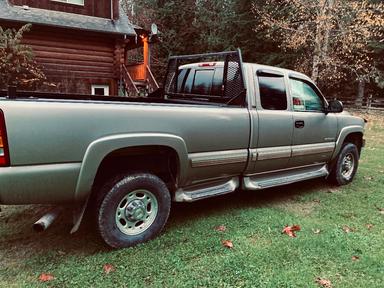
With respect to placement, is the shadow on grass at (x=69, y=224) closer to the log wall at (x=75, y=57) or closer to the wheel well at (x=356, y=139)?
the wheel well at (x=356, y=139)

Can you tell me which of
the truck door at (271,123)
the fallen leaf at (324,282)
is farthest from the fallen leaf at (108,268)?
the truck door at (271,123)

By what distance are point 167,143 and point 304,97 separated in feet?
8.54

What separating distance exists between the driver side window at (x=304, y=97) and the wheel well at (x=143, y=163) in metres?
2.09

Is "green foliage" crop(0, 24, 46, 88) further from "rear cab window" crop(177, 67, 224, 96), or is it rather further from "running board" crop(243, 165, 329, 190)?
"running board" crop(243, 165, 329, 190)

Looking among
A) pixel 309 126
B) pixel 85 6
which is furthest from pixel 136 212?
pixel 85 6

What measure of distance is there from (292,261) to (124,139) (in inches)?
74.5

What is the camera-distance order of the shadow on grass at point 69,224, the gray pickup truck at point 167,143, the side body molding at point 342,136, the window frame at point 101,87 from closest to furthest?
the gray pickup truck at point 167,143, the shadow on grass at point 69,224, the side body molding at point 342,136, the window frame at point 101,87

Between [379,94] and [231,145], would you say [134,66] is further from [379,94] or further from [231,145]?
[379,94]

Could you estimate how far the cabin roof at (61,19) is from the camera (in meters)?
11.5

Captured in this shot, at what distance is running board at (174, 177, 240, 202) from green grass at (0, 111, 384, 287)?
35 centimetres

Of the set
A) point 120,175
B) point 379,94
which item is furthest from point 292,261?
point 379,94

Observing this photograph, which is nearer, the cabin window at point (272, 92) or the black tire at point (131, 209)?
the black tire at point (131, 209)

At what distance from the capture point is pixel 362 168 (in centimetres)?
718

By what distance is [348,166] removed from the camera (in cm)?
605
